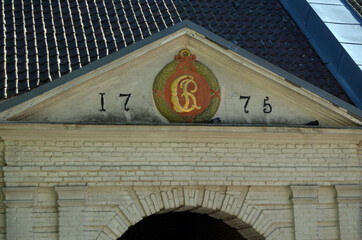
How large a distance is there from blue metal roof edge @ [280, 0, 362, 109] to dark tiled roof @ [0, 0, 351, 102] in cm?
13

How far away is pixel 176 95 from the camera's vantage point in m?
14.5

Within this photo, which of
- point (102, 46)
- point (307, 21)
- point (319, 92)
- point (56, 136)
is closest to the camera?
point (56, 136)

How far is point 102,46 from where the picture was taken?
1633cm

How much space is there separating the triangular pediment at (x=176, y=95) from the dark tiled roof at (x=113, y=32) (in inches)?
47.8

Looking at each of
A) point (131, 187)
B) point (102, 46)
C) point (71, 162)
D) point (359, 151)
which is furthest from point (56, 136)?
point (359, 151)

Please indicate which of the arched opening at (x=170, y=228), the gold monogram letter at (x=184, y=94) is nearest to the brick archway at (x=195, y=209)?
the gold monogram letter at (x=184, y=94)

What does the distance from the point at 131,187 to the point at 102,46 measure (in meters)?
3.25

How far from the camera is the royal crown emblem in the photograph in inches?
569

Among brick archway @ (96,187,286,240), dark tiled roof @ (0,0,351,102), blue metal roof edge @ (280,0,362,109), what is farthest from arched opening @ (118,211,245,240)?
blue metal roof edge @ (280,0,362,109)

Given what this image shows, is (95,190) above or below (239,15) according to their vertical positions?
below

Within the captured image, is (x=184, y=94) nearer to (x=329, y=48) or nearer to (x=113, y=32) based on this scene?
(x=113, y=32)

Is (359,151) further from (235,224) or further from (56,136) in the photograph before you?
(56,136)

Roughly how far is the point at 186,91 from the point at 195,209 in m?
2.06

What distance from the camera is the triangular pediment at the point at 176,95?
45.4ft
